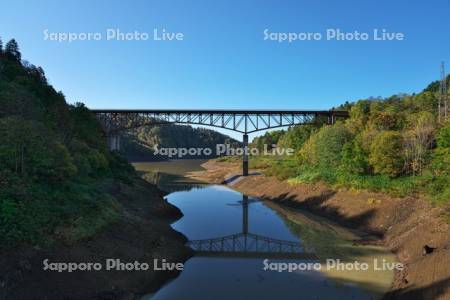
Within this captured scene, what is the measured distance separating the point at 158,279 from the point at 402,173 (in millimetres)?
28599

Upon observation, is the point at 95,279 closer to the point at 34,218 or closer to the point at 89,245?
the point at 89,245

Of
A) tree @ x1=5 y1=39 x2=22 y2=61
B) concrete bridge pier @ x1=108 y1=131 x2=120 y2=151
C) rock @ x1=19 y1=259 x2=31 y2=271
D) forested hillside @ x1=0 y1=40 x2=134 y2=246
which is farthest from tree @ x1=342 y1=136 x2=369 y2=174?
concrete bridge pier @ x1=108 y1=131 x2=120 y2=151

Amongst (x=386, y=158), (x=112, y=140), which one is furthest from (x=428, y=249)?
(x=112, y=140)

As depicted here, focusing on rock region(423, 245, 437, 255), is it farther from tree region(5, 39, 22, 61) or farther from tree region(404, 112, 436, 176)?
tree region(5, 39, 22, 61)

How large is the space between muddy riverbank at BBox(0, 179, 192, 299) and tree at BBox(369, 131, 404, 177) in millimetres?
22637

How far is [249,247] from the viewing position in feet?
90.5

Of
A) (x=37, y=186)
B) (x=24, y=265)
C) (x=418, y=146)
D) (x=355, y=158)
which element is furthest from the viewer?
(x=355, y=158)

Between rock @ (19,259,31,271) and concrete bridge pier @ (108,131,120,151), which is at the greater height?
concrete bridge pier @ (108,131,120,151)

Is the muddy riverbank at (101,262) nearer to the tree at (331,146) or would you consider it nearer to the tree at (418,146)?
the tree at (418,146)

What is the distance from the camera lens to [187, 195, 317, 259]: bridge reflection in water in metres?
25.5

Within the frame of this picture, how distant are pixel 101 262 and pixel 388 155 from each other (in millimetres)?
30512

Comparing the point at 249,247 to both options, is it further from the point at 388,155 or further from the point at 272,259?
the point at 388,155

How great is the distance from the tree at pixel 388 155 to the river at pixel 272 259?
857cm

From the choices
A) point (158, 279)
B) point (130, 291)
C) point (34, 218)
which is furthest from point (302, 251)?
point (34, 218)
